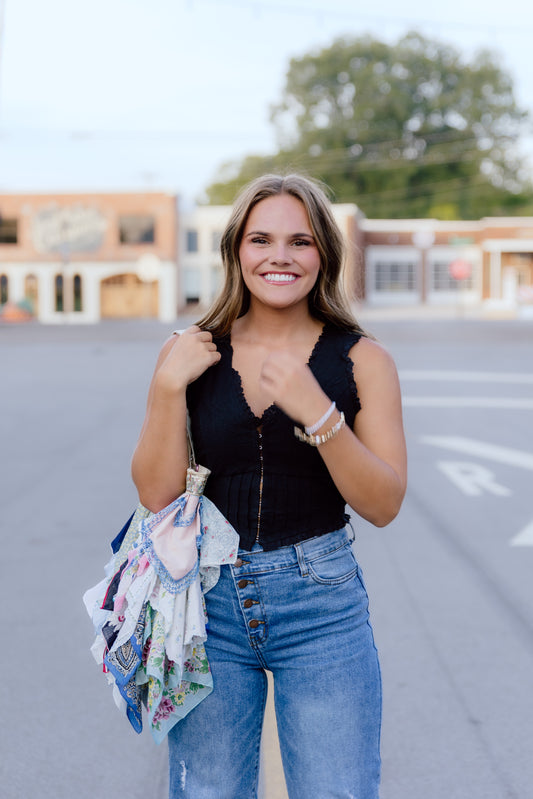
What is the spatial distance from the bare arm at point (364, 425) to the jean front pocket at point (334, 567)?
0.11 meters

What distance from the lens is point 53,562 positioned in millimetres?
5793

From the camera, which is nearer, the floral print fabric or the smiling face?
the floral print fabric

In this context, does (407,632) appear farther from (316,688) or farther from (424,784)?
(316,688)

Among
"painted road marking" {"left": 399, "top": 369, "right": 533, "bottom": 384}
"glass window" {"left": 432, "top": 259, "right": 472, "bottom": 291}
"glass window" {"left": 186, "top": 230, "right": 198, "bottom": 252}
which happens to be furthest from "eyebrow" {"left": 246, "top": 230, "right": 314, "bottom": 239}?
"glass window" {"left": 432, "top": 259, "right": 472, "bottom": 291}

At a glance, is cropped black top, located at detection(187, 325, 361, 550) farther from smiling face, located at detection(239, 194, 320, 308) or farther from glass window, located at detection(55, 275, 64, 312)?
glass window, located at detection(55, 275, 64, 312)

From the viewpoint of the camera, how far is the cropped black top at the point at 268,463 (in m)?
2.05

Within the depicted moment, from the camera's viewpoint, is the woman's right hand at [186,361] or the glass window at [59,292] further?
the glass window at [59,292]

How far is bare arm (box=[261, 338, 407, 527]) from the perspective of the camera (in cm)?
187

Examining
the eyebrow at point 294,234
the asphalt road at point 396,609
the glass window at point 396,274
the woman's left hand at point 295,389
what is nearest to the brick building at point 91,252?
the glass window at point 396,274

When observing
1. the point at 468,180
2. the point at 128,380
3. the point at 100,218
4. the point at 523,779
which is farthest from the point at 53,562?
the point at 468,180

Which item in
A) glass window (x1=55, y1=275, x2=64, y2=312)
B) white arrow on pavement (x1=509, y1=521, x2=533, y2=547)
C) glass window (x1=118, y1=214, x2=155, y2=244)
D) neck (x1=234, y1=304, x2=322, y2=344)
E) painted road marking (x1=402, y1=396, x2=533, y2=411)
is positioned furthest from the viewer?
glass window (x1=55, y1=275, x2=64, y2=312)

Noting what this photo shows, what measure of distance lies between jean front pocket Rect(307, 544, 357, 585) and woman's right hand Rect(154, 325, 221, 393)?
0.49 meters

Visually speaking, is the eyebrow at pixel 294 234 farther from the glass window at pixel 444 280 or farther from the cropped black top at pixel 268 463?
the glass window at pixel 444 280

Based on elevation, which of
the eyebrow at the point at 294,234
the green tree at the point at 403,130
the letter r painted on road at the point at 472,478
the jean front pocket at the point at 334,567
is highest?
the green tree at the point at 403,130
